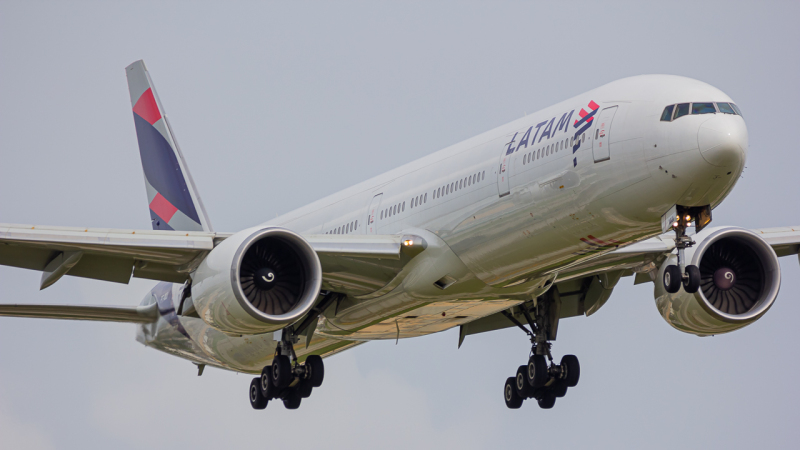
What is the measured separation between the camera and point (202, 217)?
28797 millimetres

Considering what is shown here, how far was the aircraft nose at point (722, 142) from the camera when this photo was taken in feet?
55.3

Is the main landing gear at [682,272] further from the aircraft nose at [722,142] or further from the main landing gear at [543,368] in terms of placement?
the main landing gear at [543,368]

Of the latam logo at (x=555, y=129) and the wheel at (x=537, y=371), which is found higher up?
the latam logo at (x=555, y=129)

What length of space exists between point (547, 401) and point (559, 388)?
0.46 metres

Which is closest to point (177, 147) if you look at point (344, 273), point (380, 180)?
point (380, 180)

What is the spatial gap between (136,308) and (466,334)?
8.50 meters

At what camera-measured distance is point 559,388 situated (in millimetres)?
25781

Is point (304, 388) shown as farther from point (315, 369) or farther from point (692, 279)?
point (692, 279)

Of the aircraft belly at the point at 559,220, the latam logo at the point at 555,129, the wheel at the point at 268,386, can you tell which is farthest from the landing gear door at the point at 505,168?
the wheel at the point at 268,386

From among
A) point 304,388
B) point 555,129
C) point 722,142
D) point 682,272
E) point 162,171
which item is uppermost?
point 555,129

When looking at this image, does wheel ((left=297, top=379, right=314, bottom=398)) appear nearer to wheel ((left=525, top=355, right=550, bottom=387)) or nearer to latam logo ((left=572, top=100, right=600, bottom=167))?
Answer: wheel ((left=525, top=355, right=550, bottom=387))

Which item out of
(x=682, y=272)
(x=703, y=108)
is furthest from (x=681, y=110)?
(x=682, y=272)

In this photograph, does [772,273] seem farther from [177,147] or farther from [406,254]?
[177,147]

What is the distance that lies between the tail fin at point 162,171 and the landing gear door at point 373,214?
21.2 ft
